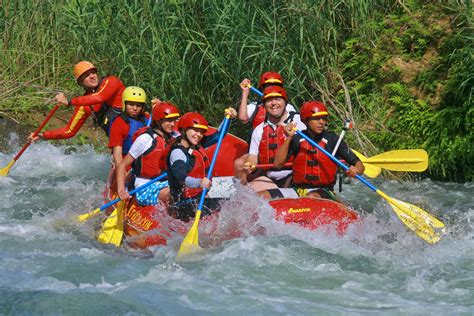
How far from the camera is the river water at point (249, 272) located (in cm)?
559

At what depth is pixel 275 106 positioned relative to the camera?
24.5 feet

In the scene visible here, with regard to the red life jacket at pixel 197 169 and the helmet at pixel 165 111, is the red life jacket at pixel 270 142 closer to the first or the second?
the red life jacket at pixel 197 169

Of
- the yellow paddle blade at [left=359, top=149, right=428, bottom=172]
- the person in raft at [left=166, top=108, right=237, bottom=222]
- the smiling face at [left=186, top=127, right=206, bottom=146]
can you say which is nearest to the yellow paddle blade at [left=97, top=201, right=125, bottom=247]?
the person in raft at [left=166, top=108, right=237, bottom=222]

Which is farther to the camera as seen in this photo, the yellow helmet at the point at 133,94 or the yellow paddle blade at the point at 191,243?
→ the yellow helmet at the point at 133,94

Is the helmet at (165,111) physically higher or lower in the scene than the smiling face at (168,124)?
higher

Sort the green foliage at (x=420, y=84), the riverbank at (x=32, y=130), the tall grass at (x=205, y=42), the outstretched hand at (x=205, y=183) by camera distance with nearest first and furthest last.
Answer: the outstretched hand at (x=205, y=183)
the green foliage at (x=420, y=84)
the tall grass at (x=205, y=42)
the riverbank at (x=32, y=130)

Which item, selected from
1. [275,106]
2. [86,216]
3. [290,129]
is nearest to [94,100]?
[86,216]

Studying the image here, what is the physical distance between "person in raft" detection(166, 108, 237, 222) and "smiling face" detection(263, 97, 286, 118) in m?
0.72

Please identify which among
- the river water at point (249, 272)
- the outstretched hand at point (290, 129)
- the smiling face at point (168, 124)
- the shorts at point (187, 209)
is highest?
the outstretched hand at point (290, 129)

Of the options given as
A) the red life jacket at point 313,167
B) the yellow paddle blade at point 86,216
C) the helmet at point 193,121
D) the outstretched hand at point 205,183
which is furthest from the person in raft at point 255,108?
the yellow paddle blade at point 86,216

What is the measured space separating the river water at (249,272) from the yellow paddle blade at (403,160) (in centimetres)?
49

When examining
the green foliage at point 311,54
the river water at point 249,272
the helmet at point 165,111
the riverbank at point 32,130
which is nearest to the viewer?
the river water at point 249,272

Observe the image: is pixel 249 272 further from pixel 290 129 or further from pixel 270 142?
pixel 270 142

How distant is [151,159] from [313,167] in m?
1.32
